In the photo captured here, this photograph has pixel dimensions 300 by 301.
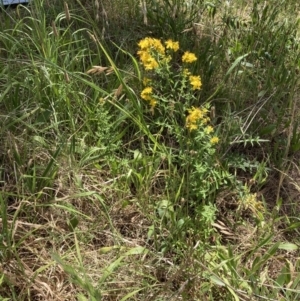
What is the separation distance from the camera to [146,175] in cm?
192

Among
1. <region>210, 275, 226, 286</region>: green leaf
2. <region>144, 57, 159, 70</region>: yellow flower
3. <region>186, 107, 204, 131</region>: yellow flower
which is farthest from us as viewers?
<region>144, 57, 159, 70</region>: yellow flower

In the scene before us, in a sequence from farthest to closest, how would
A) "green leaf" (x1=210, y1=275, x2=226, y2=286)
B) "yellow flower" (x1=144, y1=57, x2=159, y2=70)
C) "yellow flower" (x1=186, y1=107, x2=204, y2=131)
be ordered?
"yellow flower" (x1=144, y1=57, x2=159, y2=70)
"yellow flower" (x1=186, y1=107, x2=204, y2=131)
"green leaf" (x1=210, y1=275, x2=226, y2=286)

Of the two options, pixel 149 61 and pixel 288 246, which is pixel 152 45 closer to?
pixel 149 61

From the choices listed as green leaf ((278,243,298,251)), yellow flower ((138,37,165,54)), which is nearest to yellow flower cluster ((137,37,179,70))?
yellow flower ((138,37,165,54))

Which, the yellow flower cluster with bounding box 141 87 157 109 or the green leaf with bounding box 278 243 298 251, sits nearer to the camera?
the green leaf with bounding box 278 243 298 251

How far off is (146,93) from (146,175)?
297mm

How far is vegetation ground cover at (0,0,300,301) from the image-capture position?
5.46 feet

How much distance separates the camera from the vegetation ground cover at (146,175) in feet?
5.46

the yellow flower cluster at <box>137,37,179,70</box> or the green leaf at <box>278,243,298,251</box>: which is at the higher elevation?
the yellow flower cluster at <box>137,37,179,70</box>

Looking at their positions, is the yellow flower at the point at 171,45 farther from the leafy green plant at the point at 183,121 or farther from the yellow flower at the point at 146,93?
the yellow flower at the point at 146,93

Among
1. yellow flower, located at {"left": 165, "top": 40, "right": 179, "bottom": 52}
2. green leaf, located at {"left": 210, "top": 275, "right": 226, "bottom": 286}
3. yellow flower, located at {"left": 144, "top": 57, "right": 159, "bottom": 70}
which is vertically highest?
yellow flower, located at {"left": 165, "top": 40, "right": 179, "bottom": 52}

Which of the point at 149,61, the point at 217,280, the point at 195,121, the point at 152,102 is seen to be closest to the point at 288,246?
the point at 217,280

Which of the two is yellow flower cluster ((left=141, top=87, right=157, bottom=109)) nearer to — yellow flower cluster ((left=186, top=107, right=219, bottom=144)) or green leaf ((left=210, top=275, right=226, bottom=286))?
yellow flower cluster ((left=186, top=107, right=219, bottom=144))

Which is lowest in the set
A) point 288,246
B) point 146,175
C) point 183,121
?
point 288,246
